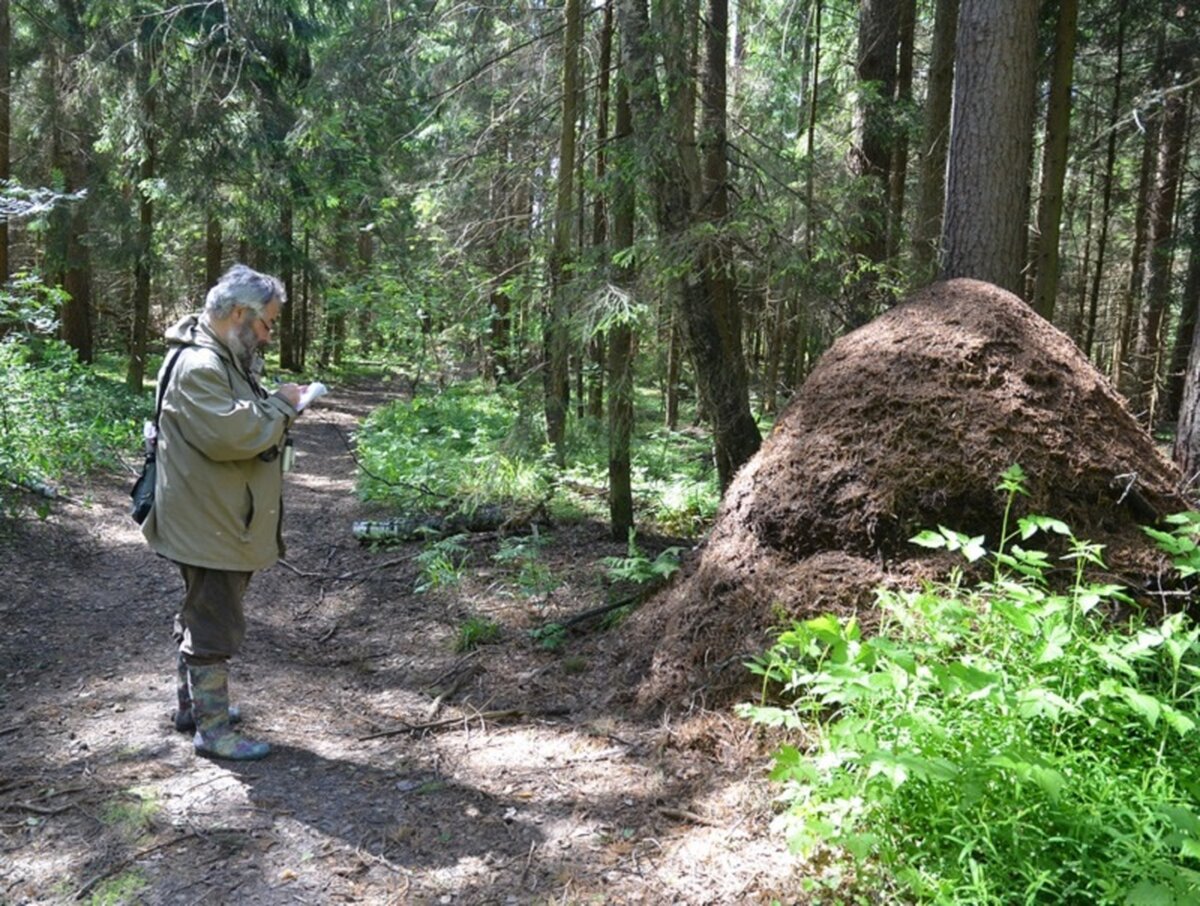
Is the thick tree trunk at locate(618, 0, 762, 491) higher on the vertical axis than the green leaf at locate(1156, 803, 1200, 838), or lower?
higher

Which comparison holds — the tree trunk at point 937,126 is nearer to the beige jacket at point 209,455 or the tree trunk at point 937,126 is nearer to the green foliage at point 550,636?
the green foliage at point 550,636

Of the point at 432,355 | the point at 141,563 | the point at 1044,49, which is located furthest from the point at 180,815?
the point at 1044,49

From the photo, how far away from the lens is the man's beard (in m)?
4.00

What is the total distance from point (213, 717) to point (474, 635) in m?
1.99

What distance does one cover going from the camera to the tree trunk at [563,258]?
6641 millimetres

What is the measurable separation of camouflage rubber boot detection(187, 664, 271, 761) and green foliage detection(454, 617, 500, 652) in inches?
70.6

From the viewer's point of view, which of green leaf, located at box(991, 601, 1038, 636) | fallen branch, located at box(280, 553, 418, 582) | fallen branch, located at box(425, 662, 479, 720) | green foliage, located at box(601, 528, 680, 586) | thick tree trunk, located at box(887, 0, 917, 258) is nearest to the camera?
green leaf, located at box(991, 601, 1038, 636)

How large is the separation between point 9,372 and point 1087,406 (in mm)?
9212

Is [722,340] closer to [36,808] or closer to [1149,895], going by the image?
[1149,895]

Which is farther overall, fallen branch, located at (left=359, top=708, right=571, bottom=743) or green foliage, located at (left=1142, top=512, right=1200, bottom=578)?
fallen branch, located at (left=359, top=708, right=571, bottom=743)

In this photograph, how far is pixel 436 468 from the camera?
10266mm

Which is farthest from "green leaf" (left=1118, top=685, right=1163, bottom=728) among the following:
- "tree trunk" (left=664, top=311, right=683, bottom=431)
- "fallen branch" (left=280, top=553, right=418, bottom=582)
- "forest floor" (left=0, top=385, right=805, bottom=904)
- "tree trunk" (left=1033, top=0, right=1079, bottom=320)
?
"fallen branch" (left=280, top=553, right=418, bottom=582)

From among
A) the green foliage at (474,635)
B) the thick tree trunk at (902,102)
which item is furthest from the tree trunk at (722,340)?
the thick tree trunk at (902,102)

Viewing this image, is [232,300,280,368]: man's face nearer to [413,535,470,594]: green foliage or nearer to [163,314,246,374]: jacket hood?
[163,314,246,374]: jacket hood
